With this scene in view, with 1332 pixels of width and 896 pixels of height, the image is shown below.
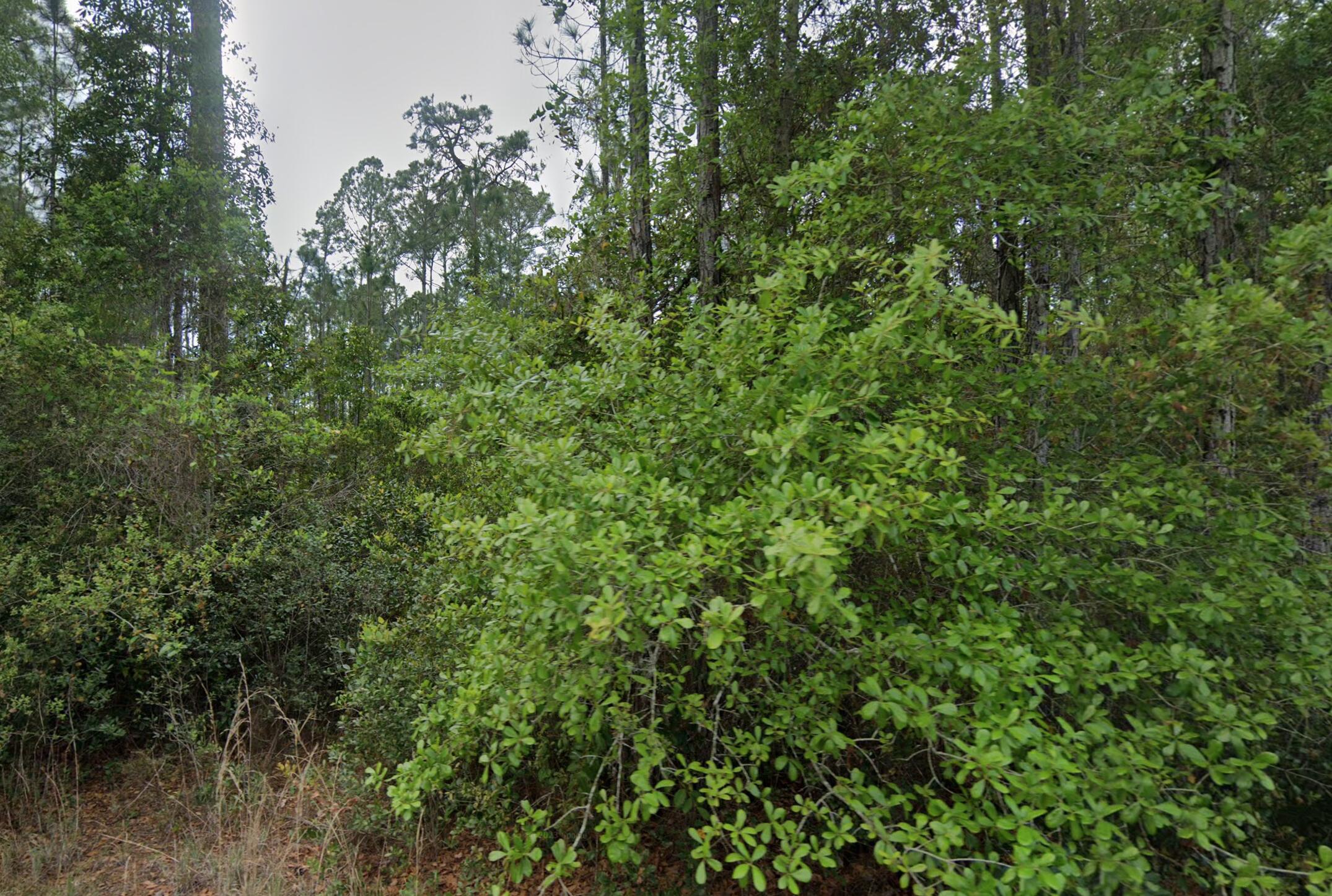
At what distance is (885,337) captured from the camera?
2414 mm

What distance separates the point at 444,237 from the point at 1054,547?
2757cm

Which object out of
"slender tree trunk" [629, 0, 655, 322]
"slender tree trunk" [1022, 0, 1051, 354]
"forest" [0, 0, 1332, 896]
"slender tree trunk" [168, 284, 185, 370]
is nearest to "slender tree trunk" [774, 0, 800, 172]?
"forest" [0, 0, 1332, 896]

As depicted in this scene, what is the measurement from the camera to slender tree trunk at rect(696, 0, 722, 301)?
4848mm

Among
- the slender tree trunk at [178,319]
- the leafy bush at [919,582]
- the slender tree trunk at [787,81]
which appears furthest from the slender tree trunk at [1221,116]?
the slender tree trunk at [178,319]

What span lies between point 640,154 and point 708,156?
1023mm

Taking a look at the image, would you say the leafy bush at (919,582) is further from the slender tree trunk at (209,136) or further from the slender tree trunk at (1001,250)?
the slender tree trunk at (209,136)

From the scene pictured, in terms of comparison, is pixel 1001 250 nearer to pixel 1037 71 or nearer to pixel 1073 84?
pixel 1073 84

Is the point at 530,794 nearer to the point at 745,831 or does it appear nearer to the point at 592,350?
the point at 745,831

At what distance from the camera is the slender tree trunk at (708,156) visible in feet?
15.9

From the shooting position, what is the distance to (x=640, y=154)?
19.1ft

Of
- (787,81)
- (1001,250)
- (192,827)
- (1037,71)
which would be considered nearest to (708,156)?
(787,81)

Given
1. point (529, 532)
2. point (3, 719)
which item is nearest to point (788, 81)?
point (529, 532)

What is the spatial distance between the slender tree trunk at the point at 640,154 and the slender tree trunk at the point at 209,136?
6384mm

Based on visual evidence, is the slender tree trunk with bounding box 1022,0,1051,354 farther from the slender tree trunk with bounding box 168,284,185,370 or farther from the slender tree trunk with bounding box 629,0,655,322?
the slender tree trunk with bounding box 168,284,185,370
